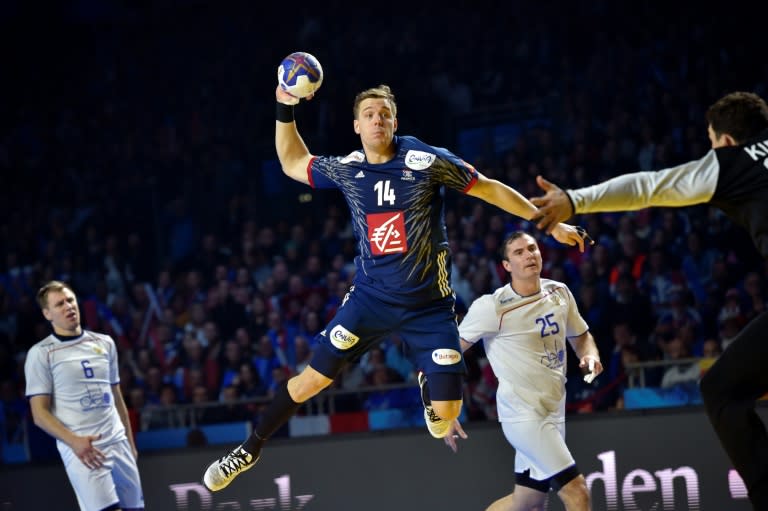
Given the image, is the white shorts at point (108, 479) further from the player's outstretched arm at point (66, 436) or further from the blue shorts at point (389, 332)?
the blue shorts at point (389, 332)

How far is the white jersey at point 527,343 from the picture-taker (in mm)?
6059

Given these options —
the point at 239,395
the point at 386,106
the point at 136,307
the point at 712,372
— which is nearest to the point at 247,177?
the point at 136,307

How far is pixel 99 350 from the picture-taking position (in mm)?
7141

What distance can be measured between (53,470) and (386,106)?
15.4 feet

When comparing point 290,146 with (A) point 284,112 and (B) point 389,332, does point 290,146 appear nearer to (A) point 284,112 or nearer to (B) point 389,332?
(A) point 284,112

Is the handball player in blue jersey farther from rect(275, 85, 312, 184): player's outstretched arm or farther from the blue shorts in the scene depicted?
rect(275, 85, 312, 184): player's outstretched arm

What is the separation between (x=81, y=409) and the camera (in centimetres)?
689

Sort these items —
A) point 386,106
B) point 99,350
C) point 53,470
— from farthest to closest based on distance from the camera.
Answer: point 53,470 → point 99,350 → point 386,106

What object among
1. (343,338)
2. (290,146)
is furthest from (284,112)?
(343,338)

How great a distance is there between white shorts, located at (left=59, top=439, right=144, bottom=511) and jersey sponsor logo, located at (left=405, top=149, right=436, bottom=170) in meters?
3.08

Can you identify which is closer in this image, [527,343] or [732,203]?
[732,203]

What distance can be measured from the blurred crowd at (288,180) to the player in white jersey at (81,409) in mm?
2767

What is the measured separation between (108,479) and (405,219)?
2.91 metres

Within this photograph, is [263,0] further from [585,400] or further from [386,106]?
[386,106]
